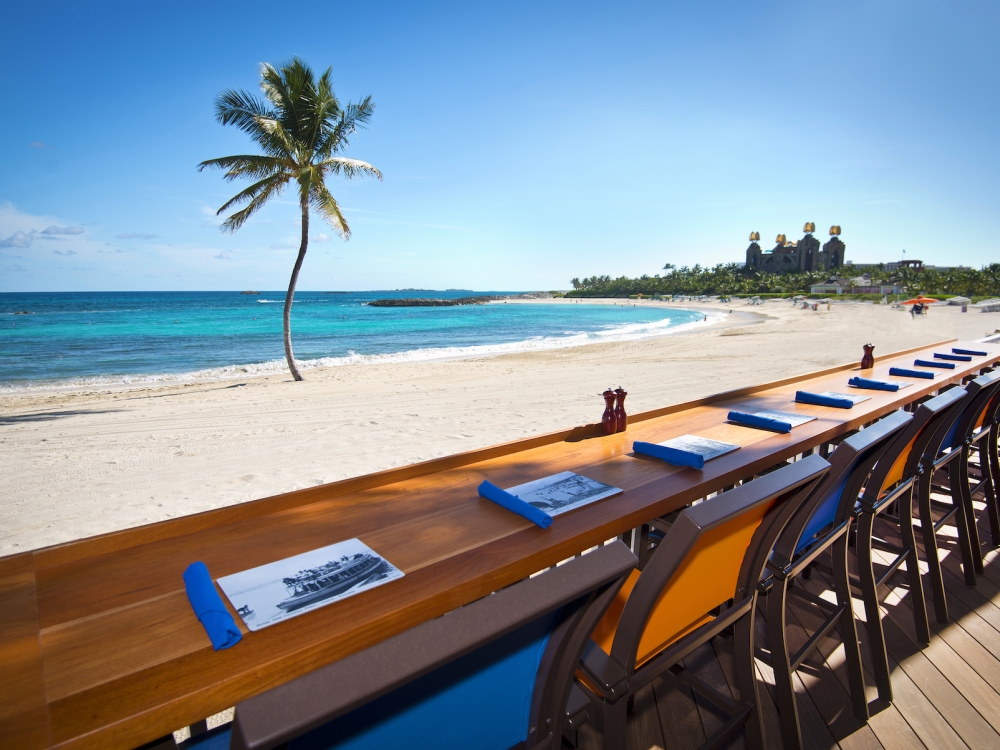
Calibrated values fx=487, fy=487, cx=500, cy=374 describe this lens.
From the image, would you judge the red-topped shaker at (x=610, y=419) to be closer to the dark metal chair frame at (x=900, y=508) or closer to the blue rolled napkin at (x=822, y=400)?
the dark metal chair frame at (x=900, y=508)

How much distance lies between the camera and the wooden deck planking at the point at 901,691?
1.44 meters

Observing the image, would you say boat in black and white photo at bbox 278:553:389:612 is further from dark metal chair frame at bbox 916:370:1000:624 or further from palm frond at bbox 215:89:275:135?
palm frond at bbox 215:89:275:135

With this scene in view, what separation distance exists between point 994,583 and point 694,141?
49.6 feet

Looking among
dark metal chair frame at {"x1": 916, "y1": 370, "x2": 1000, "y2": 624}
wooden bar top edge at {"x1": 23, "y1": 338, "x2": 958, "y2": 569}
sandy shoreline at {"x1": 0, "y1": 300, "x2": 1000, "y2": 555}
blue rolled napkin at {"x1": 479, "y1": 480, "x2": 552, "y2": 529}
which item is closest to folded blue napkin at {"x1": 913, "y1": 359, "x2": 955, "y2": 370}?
dark metal chair frame at {"x1": 916, "y1": 370, "x2": 1000, "y2": 624}

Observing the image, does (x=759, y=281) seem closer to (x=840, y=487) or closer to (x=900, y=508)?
(x=900, y=508)

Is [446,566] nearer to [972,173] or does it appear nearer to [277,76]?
[277,76]

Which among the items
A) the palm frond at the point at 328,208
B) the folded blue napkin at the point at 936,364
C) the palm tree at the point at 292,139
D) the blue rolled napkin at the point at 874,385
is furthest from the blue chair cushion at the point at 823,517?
the palm frond at the point at 328,208

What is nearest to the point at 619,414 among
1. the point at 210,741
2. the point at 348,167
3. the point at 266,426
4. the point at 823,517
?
the point at 823,517

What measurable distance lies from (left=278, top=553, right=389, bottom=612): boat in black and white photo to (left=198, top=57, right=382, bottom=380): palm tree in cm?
990

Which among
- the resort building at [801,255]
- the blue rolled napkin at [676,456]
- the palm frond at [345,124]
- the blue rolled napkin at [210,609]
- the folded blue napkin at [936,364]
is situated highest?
the resort building at [801,255]

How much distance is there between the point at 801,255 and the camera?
274ft

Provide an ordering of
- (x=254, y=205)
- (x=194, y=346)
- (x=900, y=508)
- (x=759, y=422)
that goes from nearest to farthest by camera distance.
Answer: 1. (x=900, y=508)
2. (x=759, y=422)
3. (x=254, y=205)
4. (x=194, y=346)

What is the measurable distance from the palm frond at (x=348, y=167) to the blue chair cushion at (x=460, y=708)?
11282 millimetres

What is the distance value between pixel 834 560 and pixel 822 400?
1041 mm
